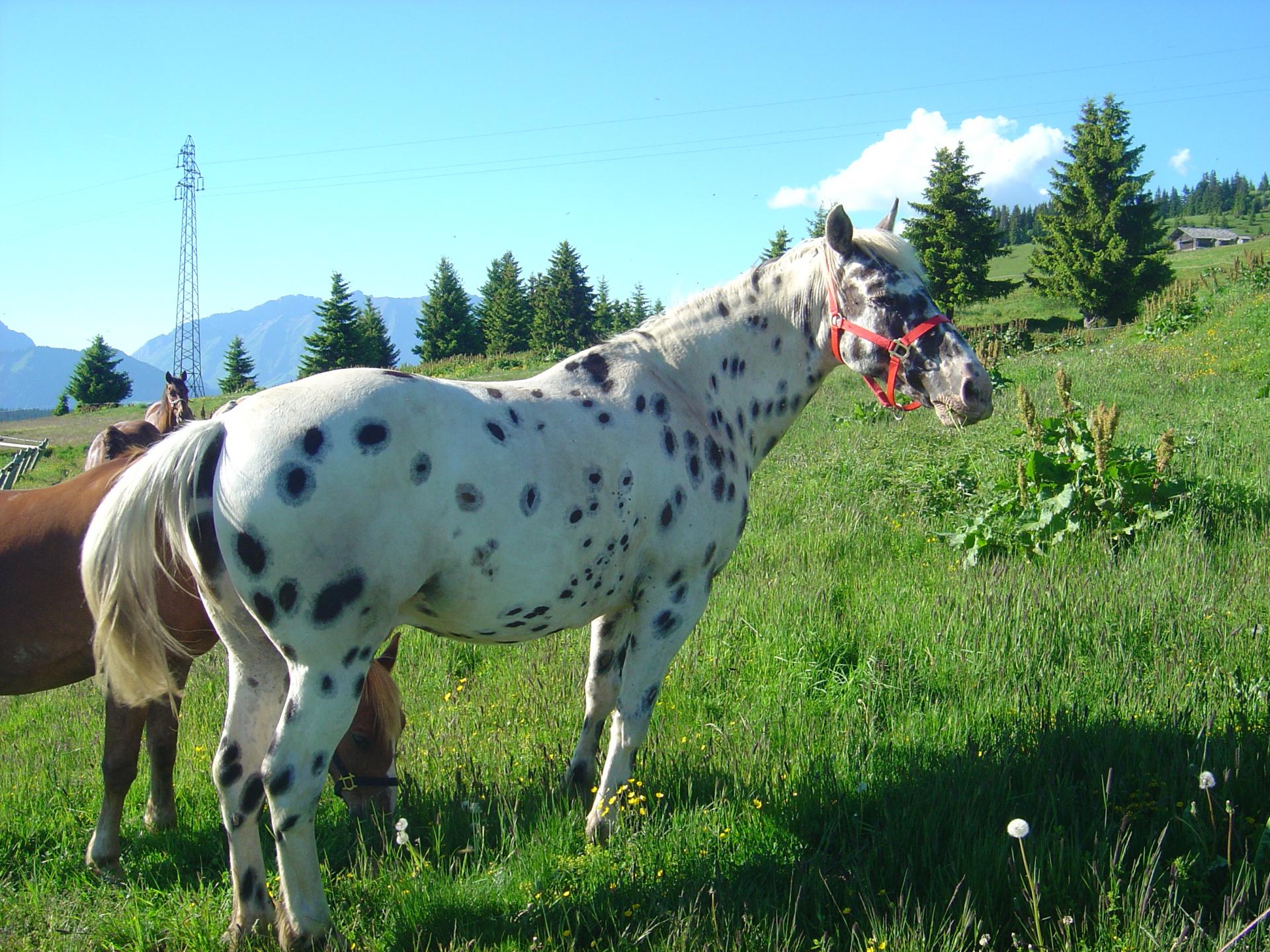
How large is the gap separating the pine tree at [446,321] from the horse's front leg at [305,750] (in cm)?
6653

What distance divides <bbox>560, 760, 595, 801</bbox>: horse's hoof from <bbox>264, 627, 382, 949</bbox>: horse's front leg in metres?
1.30

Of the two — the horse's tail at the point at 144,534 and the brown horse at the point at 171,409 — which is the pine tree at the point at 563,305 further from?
the horse's tail at the point at 144,534

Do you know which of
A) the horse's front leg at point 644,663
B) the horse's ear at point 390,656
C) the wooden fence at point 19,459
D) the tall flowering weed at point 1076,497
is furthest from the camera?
the wooden fence at point 19,459

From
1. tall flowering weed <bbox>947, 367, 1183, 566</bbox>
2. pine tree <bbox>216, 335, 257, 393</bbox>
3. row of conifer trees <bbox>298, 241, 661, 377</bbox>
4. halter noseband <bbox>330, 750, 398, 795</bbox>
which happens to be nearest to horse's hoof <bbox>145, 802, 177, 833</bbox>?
halter noseband <bbox>330, 750, 398, 795</bbox>

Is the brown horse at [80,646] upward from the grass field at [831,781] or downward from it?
upward

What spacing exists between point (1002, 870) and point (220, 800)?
294 cm

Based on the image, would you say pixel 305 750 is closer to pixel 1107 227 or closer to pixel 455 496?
pixel 455 496

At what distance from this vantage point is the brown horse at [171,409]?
6.85 metres

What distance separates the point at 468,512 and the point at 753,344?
1.85m

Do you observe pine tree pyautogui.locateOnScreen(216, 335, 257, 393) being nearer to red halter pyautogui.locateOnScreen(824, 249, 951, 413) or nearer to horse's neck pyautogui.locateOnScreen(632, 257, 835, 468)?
horse's neck pyautogui.locateOnScreen(632, 257, 835, 468)

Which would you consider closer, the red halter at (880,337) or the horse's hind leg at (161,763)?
the red halter at (880,337)

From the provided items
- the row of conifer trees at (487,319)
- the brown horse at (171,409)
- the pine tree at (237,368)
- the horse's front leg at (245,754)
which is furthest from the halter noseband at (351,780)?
the pine tree at (237,368)

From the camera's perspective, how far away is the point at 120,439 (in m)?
5.48

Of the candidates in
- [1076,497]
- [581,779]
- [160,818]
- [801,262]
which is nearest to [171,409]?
[160,818]
